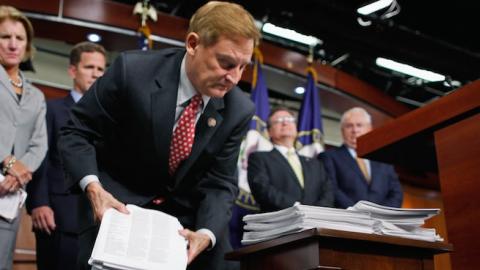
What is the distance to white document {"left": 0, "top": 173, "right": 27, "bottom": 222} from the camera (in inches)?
89.8

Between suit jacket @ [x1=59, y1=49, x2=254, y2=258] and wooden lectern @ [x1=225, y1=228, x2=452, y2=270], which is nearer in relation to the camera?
wooden lectern @ [x1=225, y1=228, x2=452, y2=270]

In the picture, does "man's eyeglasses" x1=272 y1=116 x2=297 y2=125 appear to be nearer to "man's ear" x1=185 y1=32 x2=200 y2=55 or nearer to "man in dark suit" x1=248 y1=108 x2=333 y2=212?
"man in dark suit" x1=248 y1=108 x2=333 y2=212

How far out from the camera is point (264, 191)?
132 inches

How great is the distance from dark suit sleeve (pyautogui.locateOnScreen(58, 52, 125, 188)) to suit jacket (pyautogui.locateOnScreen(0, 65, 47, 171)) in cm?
85

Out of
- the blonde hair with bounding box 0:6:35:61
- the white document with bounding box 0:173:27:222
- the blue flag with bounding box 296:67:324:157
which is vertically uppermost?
the blue flag with bounding box 296:67:324:157

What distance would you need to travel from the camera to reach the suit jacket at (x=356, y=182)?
373 cm

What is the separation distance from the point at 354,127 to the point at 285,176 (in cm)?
75

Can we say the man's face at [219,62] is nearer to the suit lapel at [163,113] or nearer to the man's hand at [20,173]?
the suit lapel at [163,113]

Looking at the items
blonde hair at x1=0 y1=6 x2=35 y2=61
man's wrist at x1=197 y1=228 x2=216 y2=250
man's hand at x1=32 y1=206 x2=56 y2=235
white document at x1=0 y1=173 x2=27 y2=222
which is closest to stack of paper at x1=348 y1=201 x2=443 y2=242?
man's wrist at x1=197 y1=228 x2=216 y2=250

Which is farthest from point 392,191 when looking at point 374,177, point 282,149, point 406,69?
point 406,69

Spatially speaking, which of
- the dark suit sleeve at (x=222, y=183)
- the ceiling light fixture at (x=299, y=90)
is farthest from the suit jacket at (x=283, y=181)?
the ceiling light fixture at (x=299, y=90)

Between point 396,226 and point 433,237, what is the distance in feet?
0.31

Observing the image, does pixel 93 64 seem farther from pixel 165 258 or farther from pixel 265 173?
pixel 165 258

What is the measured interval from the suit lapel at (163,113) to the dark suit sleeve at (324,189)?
1902 millimetres
